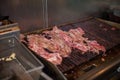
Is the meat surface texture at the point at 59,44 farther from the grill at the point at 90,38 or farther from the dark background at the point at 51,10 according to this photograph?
the dark background at the point at 51,10

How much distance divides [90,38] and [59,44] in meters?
0.36

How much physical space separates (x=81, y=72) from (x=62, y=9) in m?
0.99

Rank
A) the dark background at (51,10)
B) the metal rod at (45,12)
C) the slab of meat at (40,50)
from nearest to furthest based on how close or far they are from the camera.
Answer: the slab of meat at (40,50) → the dark background at (51,10) → the metal rod at (45,12)

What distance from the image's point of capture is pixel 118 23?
209 cm

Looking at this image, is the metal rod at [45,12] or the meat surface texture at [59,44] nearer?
the meat surface texture at [59,44]

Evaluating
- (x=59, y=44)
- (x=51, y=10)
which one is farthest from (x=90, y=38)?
(x=51, y=10)

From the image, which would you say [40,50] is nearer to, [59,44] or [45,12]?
[59,44]

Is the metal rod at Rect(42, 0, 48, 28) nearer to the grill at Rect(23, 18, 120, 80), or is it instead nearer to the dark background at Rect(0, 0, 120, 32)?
the dark background at Rect(0, 0, 120, 32)

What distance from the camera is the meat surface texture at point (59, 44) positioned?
142 cm

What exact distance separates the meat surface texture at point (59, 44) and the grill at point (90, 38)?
5 cm

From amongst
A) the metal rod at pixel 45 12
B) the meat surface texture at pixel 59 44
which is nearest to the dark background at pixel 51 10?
the metal rod at pixel 45 12

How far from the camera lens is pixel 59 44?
1.58 metres

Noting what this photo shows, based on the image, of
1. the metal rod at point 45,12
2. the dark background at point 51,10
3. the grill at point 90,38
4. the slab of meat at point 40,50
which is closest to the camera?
the grill at point 90,38

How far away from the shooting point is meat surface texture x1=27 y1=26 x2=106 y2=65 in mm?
1422
